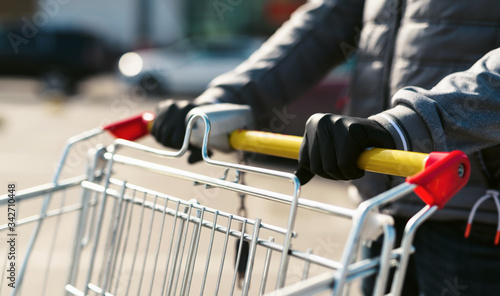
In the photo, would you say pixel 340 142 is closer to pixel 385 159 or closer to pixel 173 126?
pixel 385 159

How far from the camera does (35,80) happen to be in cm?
1750

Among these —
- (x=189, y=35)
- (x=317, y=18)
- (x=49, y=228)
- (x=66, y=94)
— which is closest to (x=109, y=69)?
(x=189, y=35)

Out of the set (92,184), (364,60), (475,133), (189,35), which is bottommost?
(92,184)

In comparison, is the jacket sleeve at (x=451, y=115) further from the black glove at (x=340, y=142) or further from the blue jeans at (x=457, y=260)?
the blue jeans at (x=457, y=260)

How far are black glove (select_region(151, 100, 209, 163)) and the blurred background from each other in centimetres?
72

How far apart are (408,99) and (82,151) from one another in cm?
597

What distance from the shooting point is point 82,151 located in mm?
6875

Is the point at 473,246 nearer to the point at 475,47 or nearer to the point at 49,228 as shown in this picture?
the point at 475,47

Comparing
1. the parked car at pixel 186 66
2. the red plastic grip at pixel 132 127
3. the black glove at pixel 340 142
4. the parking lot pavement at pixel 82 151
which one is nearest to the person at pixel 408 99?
the black glove at pixel 340 142

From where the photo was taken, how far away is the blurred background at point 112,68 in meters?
7.13

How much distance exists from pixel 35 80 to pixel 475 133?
17.6 metres

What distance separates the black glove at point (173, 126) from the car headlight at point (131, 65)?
13.5 meters

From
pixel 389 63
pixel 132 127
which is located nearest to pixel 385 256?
pixel 389 63

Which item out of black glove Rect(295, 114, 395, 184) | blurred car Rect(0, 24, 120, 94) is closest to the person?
black glove Rect(295, 114, 395, 184)
